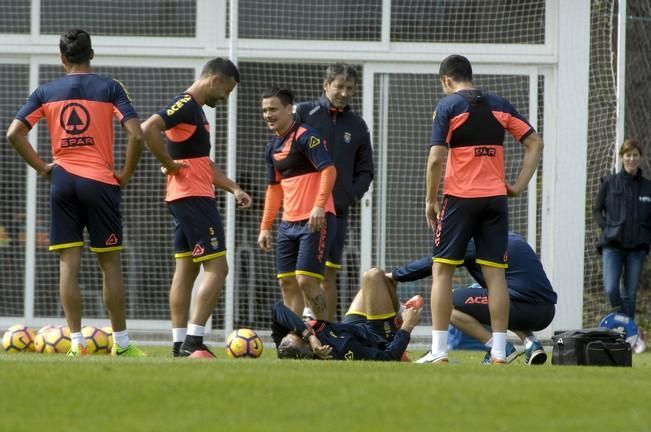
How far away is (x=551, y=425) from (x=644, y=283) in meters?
11.2

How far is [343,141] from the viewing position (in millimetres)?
11109

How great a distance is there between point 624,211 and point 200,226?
19.2ft

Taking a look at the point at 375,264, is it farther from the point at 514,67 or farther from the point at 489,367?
the point at 489,367

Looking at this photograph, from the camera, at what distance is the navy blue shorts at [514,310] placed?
10020 millimetres

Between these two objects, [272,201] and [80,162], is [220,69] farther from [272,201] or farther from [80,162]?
[272,201]

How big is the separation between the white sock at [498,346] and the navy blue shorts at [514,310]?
1.05 metres

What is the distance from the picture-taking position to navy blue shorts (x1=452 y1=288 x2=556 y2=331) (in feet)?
32.9

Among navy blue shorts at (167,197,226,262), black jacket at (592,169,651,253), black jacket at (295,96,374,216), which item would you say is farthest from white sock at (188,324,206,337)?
black jacket at (592,169,651,253)

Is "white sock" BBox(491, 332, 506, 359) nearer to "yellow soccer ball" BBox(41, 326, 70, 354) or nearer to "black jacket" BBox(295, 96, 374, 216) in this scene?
"black jacket" BBox(295, 96, 374, 216)

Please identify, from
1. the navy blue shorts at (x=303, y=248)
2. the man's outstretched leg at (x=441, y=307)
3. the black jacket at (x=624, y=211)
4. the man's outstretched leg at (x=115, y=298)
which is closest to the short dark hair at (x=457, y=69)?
the man's outstretched leg at (x=441, y=307)

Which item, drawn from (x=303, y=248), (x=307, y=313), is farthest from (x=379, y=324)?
(x=303, y=248)

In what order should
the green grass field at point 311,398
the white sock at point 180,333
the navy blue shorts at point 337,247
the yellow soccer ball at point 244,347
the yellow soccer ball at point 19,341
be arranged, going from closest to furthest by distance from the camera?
the green grass field at point 311,398
the white sock at point 180,333
the yellow soccer ball at point 244,347
the yellow soccer ball at point 19,341
the navy blue shorts at point 337,247

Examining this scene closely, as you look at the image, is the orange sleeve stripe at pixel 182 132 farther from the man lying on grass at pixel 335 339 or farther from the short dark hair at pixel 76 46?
the man lying on grass at pixel 335 339

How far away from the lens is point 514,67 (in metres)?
15.1
